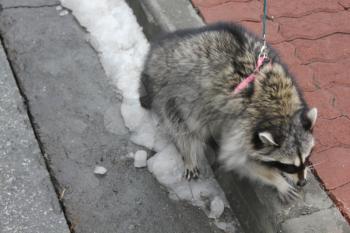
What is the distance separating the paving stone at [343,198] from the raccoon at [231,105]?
235 millimetres

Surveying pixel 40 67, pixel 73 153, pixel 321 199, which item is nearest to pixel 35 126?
pixel 73 153

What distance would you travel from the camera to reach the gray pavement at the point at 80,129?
111 inches

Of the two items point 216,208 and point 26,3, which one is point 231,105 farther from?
point 26,3

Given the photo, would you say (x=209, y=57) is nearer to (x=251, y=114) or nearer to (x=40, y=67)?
(x=251, y=114)

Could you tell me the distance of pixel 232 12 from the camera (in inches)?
143

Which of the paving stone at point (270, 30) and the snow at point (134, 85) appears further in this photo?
the paving stone at point (270, 30)

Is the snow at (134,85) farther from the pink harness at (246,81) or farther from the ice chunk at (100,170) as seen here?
the pink harness at (246,81)

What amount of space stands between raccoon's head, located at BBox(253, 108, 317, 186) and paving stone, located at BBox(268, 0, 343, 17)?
1363mm

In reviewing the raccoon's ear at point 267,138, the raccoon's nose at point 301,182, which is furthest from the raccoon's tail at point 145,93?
the raccoon's nose at point 301,182

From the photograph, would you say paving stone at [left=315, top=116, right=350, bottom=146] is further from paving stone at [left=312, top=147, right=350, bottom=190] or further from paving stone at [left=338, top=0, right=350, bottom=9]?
paving stone at [left=338, top=0, right=350, bottom=9]

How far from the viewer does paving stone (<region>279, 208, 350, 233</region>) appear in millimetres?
2416

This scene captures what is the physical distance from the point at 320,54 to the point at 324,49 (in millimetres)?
56

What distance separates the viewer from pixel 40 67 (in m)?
3.53

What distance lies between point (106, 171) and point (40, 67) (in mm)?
948
